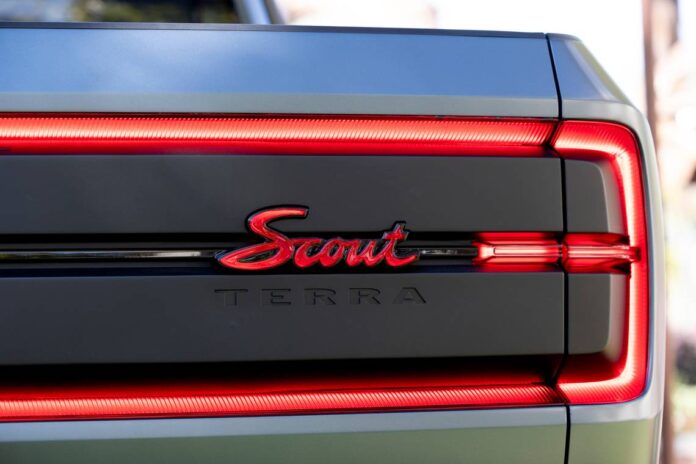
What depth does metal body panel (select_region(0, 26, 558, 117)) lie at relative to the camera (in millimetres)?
1133

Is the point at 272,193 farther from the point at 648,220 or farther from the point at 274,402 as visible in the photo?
the point at 648,220

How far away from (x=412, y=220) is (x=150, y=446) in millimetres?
514

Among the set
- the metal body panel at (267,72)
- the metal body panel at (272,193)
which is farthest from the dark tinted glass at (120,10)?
the metal body panel at (272,193)

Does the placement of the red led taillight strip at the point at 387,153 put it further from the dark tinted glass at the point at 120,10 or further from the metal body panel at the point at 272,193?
the dark tinted glass at the point at 120,10

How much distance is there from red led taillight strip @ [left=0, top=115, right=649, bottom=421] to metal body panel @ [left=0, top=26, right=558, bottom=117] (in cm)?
3

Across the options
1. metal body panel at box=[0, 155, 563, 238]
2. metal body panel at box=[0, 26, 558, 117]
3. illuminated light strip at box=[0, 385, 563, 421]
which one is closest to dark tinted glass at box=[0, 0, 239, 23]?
metal body panel at box=[0, 26, 558, 117]

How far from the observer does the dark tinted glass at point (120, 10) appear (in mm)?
2141

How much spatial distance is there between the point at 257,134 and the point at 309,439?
465 millimetres

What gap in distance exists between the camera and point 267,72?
3.82 ft

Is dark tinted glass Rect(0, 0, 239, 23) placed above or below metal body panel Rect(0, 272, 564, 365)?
above

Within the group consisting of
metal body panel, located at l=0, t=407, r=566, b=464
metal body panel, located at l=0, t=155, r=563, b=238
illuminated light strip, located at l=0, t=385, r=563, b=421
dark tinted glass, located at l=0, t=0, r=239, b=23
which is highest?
dark tinted glass, located at l=0, t=0, r=239, b=23

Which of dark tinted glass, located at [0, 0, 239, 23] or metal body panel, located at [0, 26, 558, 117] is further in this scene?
dark tinted glass, located at [0, 0, 239, 23]

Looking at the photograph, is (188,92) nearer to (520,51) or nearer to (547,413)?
(520,51)

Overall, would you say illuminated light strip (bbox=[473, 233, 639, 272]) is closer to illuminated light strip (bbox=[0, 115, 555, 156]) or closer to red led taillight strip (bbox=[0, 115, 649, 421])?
red led taillight strip (bbox=[0, 115, 649, 421])
